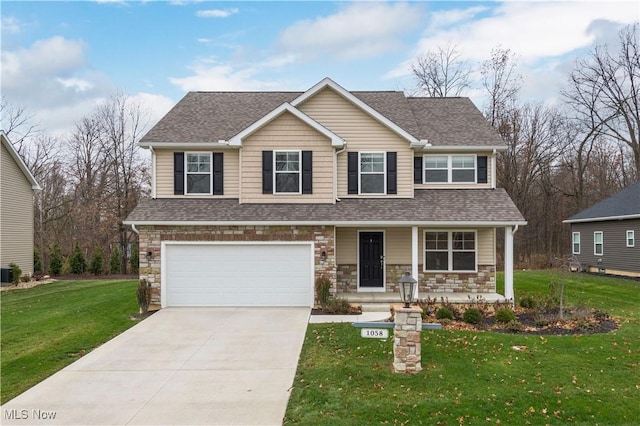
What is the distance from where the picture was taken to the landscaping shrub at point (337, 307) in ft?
38.6

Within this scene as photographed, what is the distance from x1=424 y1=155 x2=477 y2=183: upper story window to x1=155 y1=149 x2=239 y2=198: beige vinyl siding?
6758 mm

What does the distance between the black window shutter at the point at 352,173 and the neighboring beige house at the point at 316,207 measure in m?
0.03

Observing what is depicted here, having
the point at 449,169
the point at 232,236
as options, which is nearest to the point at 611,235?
the point at 449,169

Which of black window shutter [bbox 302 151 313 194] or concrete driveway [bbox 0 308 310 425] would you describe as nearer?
concrete driveway [bbox 0 308 310 425]

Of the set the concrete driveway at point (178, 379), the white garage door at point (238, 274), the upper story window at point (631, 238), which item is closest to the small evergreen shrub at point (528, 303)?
the white garage door at point (238, 274)

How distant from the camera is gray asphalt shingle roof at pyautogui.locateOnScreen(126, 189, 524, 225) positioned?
12.7 meters

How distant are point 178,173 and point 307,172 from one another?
4.41 meters

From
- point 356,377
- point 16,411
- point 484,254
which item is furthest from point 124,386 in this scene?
point 484,254

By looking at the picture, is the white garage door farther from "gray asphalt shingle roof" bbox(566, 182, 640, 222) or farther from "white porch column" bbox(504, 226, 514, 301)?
Result: "gray asphalt shingle roof" bbox(566, 182, 640, 222)

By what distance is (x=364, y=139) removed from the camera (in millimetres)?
14211

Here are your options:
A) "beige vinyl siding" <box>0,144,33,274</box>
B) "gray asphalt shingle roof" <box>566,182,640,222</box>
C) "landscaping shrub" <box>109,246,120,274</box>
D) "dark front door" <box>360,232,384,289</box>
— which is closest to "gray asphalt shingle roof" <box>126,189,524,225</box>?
"dark front door" <box>360,232,384,289</box>

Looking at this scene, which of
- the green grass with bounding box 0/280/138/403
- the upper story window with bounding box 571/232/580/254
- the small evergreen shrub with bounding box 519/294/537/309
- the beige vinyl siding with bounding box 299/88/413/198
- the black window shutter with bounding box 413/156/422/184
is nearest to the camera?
the green grass with bounding box 0/280/138/403

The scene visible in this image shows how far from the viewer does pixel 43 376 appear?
7547mm

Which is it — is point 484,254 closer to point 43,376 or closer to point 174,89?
point 43,376
